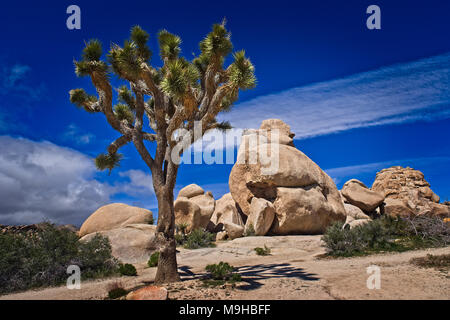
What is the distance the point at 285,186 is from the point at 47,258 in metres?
16.1

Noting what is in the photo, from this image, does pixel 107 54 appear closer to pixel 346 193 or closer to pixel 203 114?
pixel 203 114

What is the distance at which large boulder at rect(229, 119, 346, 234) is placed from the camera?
68.6ft

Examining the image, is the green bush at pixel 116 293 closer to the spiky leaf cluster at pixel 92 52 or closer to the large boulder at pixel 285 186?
the spiky leaf cluster at pixel 92 52

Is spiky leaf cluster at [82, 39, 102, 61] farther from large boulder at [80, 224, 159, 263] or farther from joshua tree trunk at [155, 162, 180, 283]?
large boulder at [80, 224, 159, 263]

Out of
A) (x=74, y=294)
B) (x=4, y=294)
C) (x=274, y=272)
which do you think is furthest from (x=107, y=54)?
(x=274, y=272)

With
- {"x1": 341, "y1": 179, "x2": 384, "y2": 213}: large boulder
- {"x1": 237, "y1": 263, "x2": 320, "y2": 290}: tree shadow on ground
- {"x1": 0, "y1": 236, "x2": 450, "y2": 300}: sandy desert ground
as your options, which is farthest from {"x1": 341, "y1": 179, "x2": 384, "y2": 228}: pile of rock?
{"x1": 237, "y1": 263, "x2": 320, "y2": 290}: tree shadow on ground

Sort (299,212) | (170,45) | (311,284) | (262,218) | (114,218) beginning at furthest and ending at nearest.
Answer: (299,212) → (262,218) → (114,218) → (170,45) → (311,284)

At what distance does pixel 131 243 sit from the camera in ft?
46.6

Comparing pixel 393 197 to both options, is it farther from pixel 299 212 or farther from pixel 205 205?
pixel 205 205

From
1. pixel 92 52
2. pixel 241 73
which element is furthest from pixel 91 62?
pixel 241 73

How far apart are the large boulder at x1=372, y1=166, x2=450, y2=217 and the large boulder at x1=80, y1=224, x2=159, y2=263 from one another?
24502 millimetres

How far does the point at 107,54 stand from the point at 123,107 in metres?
2.51

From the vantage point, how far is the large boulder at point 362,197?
27.4 metres

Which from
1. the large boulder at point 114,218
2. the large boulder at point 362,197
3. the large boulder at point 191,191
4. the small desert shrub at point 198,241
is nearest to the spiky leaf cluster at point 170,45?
the small desert shrub at point 198,241
